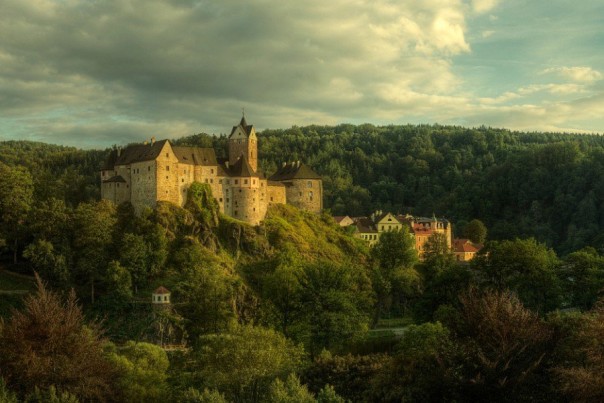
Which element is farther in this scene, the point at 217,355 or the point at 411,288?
the point at 411,288

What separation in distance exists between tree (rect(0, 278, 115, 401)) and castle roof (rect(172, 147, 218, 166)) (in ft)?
160

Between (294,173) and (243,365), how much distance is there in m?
62.5

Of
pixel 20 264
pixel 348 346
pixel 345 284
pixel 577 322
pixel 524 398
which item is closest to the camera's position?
pixel 524 398

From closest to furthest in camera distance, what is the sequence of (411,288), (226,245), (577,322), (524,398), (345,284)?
(524,398), (577,322), (345,284), (226,245), (411,288)

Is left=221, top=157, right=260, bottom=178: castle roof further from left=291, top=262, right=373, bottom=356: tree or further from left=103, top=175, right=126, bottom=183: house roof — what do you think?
left=291, top=262, right=373, bottom=356: tree

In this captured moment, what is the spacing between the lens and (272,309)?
211ft

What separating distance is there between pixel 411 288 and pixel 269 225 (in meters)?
19.9

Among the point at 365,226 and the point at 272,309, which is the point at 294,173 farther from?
the point at 272,309

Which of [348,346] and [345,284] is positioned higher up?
[345,284]

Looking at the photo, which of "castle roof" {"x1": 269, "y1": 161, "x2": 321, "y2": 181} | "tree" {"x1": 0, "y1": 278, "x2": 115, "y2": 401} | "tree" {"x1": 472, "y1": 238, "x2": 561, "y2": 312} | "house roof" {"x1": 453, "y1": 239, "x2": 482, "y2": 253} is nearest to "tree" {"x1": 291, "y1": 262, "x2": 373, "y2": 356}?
"tree" {"x1": 472, "y1": 238, "x2": 561, "y2": 312}

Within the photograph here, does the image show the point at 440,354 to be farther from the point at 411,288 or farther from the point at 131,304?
the point at 411,288

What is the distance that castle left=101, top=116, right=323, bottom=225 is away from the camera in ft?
257

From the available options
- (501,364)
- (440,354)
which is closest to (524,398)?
(501,364)

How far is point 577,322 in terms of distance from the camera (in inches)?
1481
